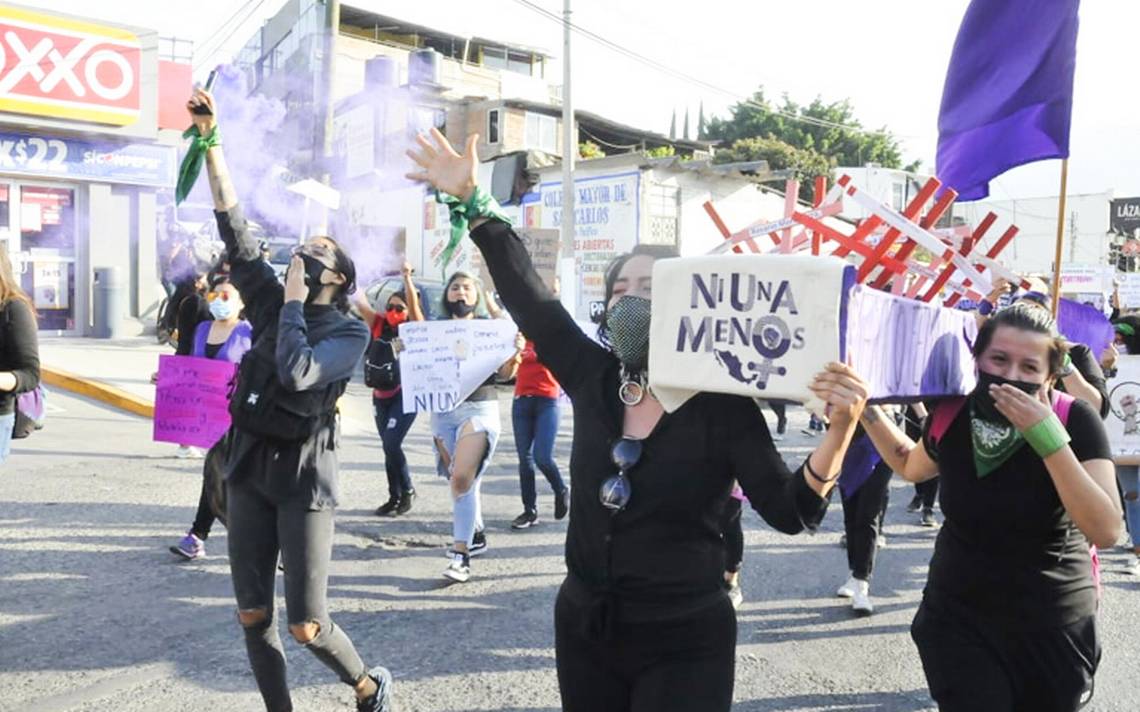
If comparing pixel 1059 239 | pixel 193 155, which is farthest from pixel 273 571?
pixel 1059 239

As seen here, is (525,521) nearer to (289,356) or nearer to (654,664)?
(289,356)

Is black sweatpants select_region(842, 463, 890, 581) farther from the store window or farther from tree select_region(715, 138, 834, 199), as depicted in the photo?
tree select_region(715, 138, 834, 199)

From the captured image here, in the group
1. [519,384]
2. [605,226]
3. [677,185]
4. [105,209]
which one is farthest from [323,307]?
[677,185]

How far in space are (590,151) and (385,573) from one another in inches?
1223

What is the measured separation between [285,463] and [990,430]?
2.43 metres

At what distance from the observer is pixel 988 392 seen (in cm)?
288

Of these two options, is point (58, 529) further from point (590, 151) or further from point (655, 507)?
point (590, 151)

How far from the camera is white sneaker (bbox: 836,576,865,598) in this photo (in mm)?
5680

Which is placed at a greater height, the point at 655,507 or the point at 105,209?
the point at 105,209

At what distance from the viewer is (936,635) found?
296cm

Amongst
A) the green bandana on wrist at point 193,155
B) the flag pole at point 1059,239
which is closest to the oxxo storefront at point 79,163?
the green bandana on wrist at point 193,155

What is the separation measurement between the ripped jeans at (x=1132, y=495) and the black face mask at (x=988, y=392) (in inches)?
181

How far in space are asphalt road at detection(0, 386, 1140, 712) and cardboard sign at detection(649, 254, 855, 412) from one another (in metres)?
A: 2.44

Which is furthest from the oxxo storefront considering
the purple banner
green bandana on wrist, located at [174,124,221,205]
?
the purple banner
